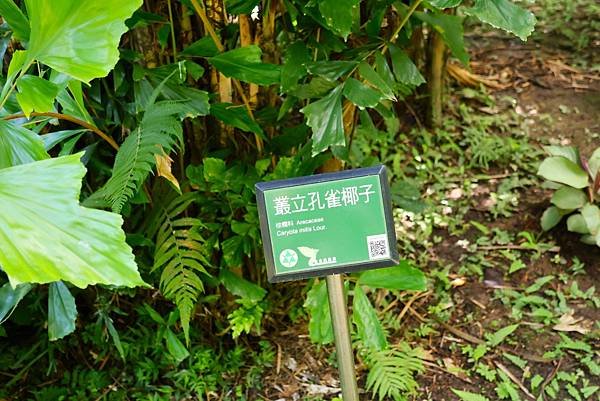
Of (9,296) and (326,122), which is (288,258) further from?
(9,296)

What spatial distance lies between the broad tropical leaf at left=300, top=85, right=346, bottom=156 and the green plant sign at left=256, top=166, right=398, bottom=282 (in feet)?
0.47

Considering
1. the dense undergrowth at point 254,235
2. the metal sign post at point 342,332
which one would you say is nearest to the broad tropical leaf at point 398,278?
the dense undergrowth at point 254,235

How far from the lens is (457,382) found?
1.90 meters

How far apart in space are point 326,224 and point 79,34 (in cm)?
54

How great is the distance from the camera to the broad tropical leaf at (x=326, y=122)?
1.40 meters

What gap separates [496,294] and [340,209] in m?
1.05

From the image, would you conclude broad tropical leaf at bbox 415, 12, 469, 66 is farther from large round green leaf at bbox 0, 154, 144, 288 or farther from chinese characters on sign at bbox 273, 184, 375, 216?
large round green leaf at bbox 0, 154, 144, 288

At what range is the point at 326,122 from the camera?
1430 mm

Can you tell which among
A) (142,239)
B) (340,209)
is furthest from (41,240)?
(142,239)

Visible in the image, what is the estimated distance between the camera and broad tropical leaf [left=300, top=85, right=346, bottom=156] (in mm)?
1399

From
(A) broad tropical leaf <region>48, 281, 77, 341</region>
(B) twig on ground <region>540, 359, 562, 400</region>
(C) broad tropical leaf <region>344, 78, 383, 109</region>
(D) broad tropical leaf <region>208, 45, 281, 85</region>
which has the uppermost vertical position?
(D) broad tropical leaf <region>208, 45, 281, 85</region>

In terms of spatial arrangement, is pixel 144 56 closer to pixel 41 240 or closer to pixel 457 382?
pixel 41 240

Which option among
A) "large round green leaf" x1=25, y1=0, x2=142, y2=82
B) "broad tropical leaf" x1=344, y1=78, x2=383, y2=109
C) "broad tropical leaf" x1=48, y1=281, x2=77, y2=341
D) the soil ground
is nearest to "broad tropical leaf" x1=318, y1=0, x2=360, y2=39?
"broad tropical leaf" x1=344, y1=78, x2=383, y2=109

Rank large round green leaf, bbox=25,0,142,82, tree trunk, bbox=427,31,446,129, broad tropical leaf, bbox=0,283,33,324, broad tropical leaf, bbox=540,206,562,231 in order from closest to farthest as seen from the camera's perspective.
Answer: large round green leaf, bbox=25,0,142,82
broad tropical leaf, bbox=0,283,33,324
broad tropical leaf, bbox=540,206,562,231
tree trunk, bbox=427,31,446,129
